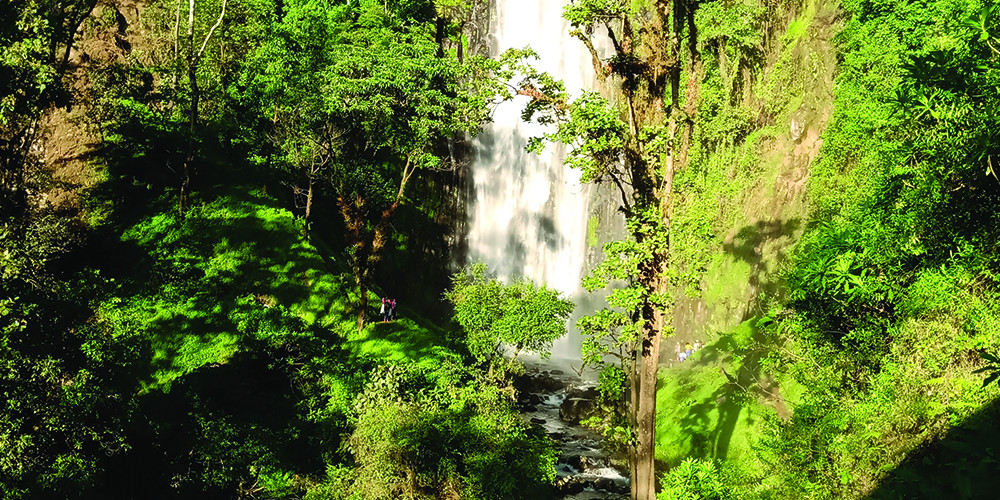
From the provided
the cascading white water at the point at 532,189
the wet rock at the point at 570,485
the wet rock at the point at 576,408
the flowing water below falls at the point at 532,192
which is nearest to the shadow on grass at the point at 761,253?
the wet rock at the point at 576,408

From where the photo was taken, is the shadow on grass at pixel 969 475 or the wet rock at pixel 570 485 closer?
the shadow on grass at pixel 969 475

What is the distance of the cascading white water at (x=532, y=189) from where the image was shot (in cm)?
4738

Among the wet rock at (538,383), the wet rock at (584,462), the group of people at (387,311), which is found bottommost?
the wet rock at (538,383)

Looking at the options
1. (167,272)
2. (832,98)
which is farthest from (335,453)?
(832,98)

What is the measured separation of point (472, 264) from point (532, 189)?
2594 centimetres

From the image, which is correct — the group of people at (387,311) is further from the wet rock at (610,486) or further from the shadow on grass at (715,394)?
the shadow on grass at (715,394)

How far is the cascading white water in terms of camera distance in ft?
155

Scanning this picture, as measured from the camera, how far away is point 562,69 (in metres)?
49.2

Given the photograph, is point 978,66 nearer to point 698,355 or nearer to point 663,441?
point 663,441

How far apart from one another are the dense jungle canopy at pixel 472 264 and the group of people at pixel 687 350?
735mm

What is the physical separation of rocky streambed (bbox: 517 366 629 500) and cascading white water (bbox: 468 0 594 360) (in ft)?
36.0

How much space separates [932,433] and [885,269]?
3.87 m

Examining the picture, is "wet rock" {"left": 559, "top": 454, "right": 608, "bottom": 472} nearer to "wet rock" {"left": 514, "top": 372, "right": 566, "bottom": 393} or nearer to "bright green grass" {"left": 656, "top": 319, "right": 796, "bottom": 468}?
"bright green grass" {"left": 656, "top": 319, "right": 796, "bottom": 468}

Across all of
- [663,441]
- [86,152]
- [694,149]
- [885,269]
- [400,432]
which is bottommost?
[663,441]
